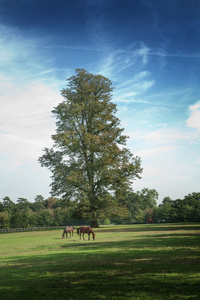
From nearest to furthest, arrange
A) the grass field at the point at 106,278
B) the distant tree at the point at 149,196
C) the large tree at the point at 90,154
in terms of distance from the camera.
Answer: the grass field at the point at 106,278 < the large tree at the point at 90,154 < the distant tree at the point at 149,196

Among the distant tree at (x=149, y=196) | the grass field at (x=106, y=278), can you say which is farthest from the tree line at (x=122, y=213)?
the grass field at (x=106, y=278)

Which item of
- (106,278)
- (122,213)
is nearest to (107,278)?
(106,278)

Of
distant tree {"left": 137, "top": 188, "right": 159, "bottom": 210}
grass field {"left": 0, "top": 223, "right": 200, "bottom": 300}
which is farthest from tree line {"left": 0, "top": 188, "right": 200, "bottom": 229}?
grass field {"left": 0, "top": 223, "right": 200, "bottom": 300}

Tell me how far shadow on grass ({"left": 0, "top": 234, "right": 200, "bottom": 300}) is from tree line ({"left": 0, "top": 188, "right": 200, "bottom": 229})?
2976 centimetres

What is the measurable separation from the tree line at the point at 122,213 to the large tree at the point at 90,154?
206cm

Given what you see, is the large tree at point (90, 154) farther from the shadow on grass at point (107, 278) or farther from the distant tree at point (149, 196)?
the distant tree at point (149, 196)

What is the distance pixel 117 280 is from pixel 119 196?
36.0m

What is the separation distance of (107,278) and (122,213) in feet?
111

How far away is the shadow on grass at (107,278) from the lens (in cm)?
690

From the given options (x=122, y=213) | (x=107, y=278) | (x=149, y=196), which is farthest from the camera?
(x=149, y=196)

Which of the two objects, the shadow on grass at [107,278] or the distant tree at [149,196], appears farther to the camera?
the distant tree at [149,196]

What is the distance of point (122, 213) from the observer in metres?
41.5

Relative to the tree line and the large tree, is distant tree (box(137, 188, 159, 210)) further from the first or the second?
the large tree

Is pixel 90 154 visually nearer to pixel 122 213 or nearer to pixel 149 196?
pixel 122 213
